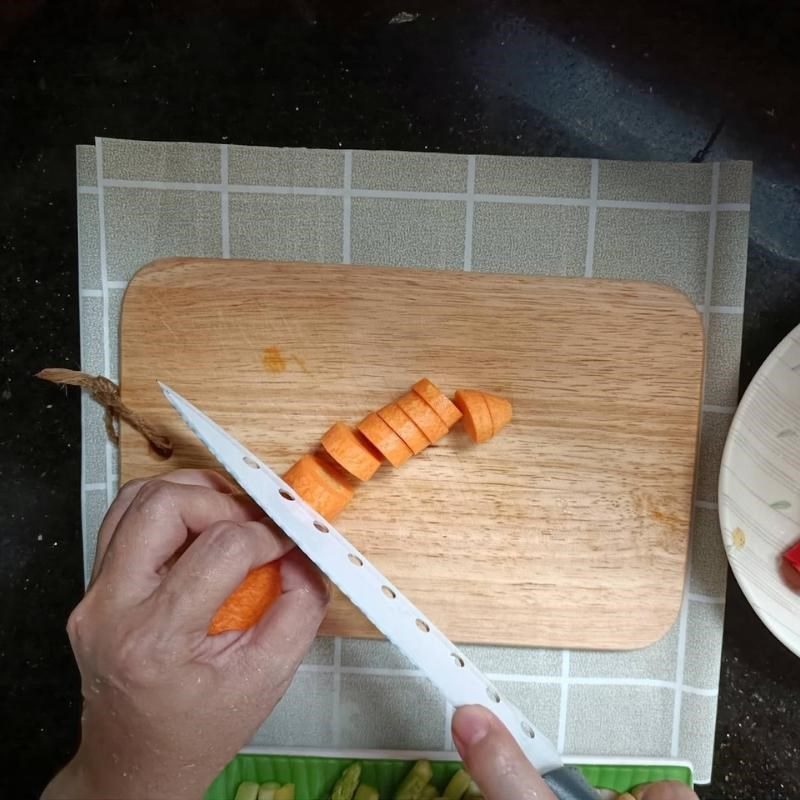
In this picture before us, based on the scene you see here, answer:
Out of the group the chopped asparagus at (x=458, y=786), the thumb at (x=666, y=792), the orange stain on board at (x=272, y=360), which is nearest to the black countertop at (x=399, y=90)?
the orange stain on board at (x=272, y=360)

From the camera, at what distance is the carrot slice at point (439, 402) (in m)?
1.22

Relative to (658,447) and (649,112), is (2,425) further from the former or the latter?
(649,112)

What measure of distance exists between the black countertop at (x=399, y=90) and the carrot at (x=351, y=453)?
0.51 m

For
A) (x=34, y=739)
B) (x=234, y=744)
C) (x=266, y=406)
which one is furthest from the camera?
(x=34, y=739)

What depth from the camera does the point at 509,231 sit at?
4.25 ft

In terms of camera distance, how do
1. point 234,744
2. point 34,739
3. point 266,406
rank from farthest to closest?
1. point 34,739
2. point 266,406
3. point 234,744

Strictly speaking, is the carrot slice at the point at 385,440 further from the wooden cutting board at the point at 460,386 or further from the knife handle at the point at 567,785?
the knife handle at the point at 567,785

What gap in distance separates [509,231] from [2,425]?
0.95m

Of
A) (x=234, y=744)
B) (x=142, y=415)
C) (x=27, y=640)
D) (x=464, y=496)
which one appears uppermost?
(x=142, y=415)

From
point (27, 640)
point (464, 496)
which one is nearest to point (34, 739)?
point (27, 640)

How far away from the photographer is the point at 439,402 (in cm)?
123

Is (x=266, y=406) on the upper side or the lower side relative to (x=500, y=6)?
lower

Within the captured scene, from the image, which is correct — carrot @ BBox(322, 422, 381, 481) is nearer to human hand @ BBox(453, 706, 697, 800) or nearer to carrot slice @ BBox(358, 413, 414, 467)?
carrot slice @ BBox(358, 413, 414, 467)

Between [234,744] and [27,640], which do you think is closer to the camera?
[234,744]
